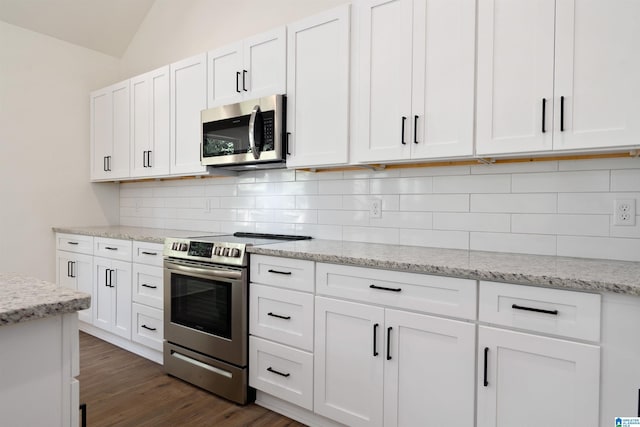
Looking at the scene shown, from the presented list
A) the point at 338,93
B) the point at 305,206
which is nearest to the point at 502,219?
the point at 338,93

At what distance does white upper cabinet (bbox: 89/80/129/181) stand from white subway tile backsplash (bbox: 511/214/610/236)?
3255 mm

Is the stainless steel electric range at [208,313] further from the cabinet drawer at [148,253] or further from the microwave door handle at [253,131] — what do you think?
the microwave door handle at [253,131]

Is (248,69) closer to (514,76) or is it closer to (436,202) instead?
(436,202)

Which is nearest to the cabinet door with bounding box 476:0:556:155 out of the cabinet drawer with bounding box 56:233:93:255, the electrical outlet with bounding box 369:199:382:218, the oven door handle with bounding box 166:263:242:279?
the electrical outlet with bounding box 369:199:382:218

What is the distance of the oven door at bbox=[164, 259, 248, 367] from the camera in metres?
2.31

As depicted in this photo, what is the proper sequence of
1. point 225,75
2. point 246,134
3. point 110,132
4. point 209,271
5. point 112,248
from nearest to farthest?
point 209,271, point 246,134, point 225,75, point 112,248, point 110,132

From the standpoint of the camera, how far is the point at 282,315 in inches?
86.0

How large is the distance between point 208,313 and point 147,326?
0.78 metres

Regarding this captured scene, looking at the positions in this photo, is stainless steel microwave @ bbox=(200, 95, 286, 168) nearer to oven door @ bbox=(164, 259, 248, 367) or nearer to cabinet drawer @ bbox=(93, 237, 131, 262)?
oven door @ bbox=(164, 259, 248, 367)

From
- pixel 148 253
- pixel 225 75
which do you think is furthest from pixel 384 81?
pixel 148 253

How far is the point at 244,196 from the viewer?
3.23m

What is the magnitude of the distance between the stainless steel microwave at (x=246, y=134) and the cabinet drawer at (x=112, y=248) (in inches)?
36.5

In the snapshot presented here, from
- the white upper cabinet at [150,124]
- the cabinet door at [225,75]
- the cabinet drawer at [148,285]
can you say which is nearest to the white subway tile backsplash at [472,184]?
the cabinet door at [225,75]

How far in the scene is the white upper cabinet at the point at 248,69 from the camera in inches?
101
